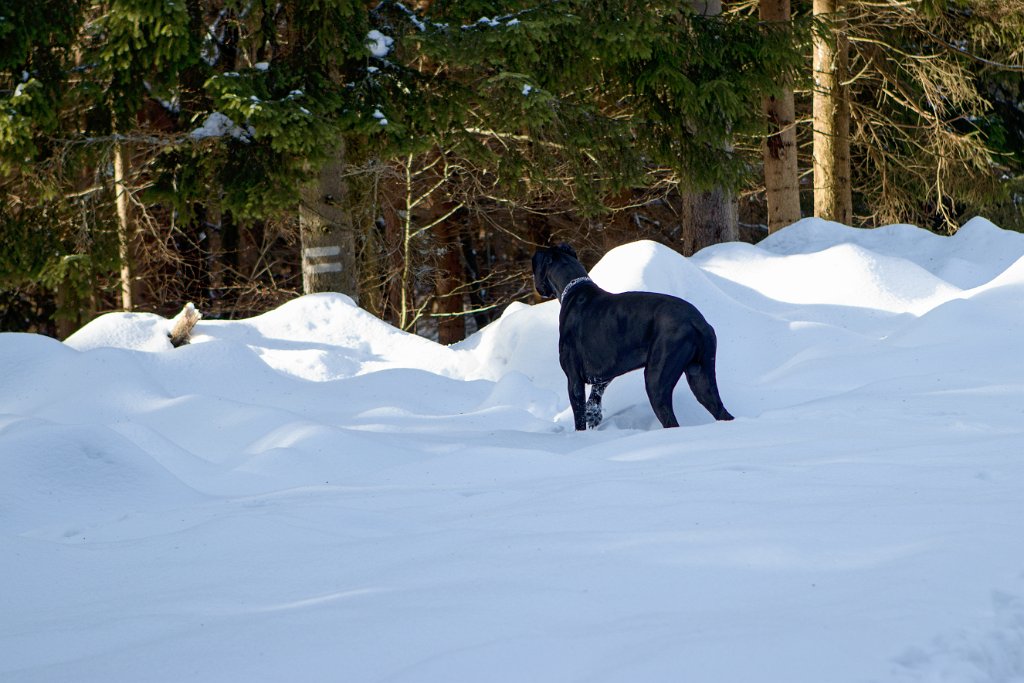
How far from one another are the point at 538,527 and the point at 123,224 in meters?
12.9

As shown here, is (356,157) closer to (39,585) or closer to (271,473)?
(271,473)

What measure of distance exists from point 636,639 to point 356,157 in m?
11.4

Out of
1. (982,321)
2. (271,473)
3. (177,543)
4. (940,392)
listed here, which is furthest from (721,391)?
(177,543)

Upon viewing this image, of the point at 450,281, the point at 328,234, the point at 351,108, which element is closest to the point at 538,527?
the point at 351,108

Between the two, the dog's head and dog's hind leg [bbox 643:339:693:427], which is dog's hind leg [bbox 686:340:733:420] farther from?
the dog's head

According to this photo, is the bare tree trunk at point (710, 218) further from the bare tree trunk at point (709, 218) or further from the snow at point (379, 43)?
the snow at point (379, 43)

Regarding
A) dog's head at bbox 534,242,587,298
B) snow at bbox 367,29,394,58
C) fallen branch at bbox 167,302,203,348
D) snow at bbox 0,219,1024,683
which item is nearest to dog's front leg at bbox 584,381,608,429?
snow at bbox 0,219,1024,683

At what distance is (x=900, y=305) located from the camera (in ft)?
32.1

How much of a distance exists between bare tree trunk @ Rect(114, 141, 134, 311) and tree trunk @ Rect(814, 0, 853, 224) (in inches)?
394

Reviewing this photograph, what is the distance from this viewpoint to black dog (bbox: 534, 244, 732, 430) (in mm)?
6227

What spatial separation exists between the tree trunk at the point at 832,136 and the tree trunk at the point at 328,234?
7898 millimetres

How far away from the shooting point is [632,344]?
6.40m

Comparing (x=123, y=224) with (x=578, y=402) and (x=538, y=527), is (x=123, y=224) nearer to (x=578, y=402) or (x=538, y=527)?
(x=578, y=402)

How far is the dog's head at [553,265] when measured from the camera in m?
6.98
